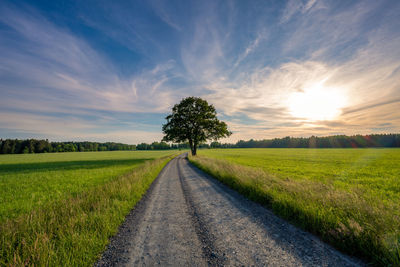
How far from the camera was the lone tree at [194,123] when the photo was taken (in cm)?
3366

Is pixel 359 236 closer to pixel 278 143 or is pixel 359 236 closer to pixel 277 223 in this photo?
pixel 277 223

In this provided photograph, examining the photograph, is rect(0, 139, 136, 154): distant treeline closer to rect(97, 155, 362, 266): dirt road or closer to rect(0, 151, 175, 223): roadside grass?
rect(0, 151, 175, 223): roadside grass

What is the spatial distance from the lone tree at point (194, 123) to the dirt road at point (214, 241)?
28.0m

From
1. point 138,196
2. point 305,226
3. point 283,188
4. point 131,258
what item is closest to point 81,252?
point 131,258

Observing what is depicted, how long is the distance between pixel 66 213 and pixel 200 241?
184 inches

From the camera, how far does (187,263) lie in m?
3.09

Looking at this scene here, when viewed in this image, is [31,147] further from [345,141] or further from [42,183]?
[345,141]

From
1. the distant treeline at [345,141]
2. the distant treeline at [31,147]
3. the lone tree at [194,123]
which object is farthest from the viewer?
the distant treeline at [345,141]

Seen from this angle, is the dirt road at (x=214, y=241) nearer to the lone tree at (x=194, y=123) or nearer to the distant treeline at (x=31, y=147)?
the lone tree at (x=194, y=123)

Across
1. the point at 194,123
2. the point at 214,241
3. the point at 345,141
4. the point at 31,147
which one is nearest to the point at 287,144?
the point at 345,141

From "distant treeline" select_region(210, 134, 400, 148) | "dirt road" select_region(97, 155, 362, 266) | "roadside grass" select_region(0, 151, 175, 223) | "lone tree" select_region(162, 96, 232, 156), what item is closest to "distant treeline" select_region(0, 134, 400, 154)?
"distant treeline" select_region(210, 134, 400, 148)

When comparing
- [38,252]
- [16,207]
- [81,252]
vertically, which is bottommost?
[16,207]

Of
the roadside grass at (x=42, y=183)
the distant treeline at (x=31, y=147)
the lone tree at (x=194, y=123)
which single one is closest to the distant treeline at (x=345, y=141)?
the lone tree at (x=194, y=123)

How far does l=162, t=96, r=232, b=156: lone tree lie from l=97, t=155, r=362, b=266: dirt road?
28.0 metres
